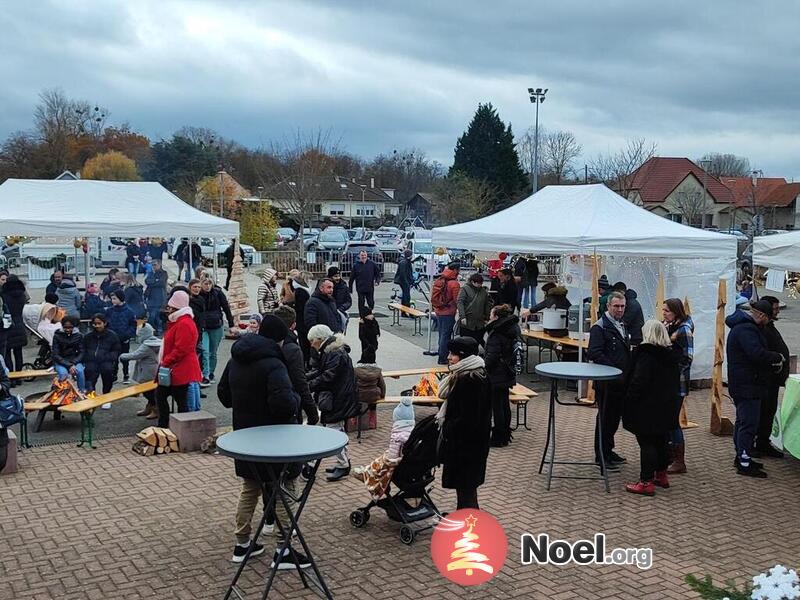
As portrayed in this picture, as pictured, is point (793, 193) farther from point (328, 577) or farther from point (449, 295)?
point (328, 577)

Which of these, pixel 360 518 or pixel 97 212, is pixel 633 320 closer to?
pixel 360 518

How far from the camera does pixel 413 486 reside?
562cm

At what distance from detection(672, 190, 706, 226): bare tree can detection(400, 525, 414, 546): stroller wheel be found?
51.0 metres

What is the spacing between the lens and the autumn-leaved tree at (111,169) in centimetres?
5700

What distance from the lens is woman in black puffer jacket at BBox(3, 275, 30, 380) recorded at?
1111 cm

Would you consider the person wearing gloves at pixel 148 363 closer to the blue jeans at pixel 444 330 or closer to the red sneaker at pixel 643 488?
the blue jeans at pixel 444 330

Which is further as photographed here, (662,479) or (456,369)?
(662,479)

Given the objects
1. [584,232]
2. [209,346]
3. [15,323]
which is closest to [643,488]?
[584,232]

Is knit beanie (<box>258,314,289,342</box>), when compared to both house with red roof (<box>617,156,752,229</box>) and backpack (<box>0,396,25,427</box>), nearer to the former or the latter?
backpack (<box>0,396,25,427</box>)

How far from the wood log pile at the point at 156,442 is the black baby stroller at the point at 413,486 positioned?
2918mm

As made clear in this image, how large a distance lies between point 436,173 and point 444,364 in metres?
70.1

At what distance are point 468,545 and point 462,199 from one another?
43.2 meters

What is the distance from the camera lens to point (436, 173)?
81.3m

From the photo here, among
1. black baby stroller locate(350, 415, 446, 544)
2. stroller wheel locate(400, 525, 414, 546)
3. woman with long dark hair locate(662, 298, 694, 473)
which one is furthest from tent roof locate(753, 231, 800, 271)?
stroller wheel locate(400, 525, 414, 546)
